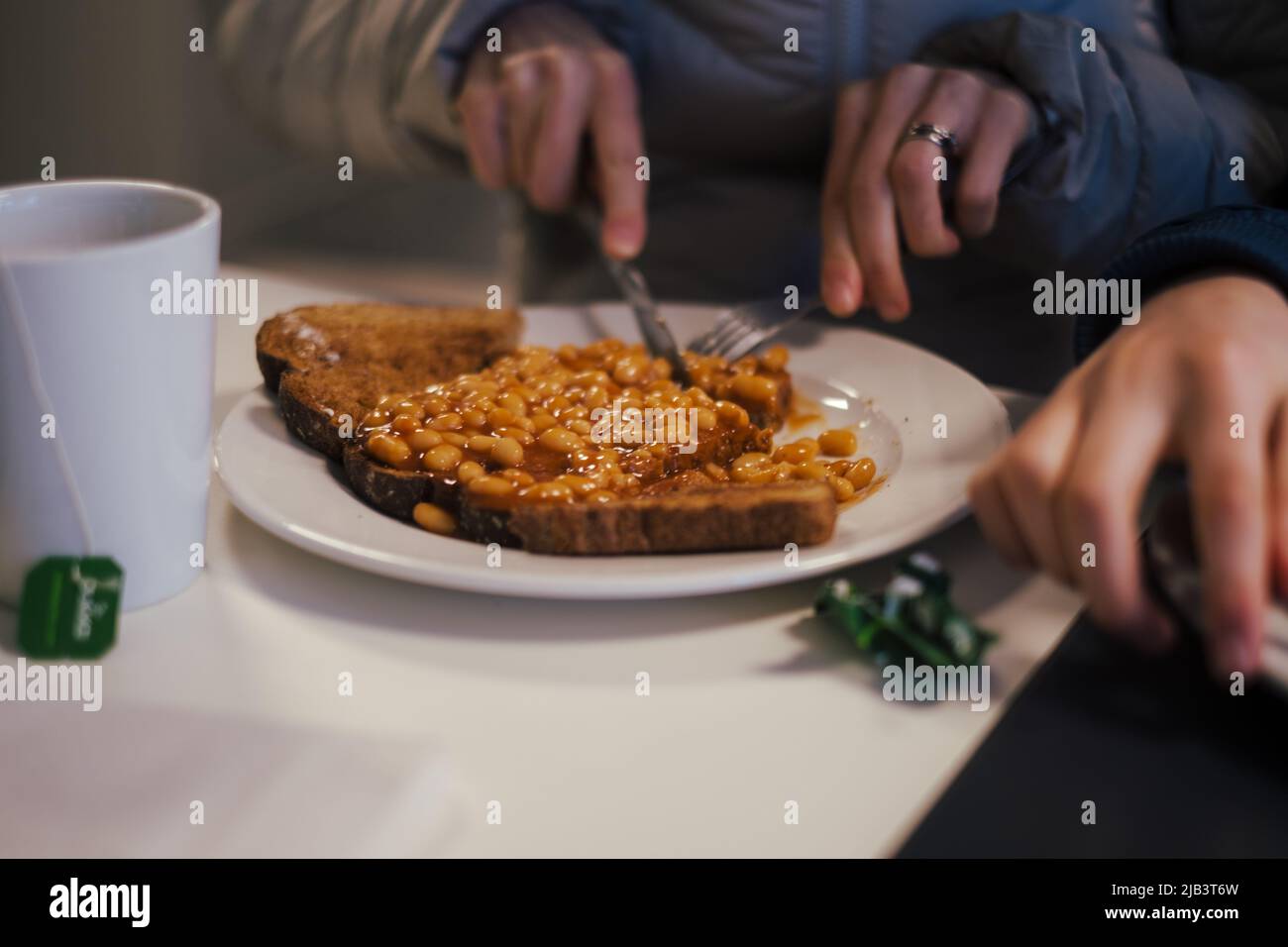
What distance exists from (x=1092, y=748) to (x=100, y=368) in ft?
2.11

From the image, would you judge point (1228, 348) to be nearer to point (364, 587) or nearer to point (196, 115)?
point (364, 587)

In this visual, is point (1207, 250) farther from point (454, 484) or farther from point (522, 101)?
point (522, 101)

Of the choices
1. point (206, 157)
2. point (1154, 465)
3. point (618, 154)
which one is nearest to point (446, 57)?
point (618, 154)

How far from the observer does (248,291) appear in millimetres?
1485

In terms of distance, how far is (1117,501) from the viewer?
67 cm

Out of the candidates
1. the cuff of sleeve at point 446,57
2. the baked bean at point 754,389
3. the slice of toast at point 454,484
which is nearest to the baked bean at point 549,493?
the slice of toast at point 454,484

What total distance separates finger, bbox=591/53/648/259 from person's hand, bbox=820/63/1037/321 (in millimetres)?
220

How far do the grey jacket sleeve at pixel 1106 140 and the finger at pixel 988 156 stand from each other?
66 millimetres

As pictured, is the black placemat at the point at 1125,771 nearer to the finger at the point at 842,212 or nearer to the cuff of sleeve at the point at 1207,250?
the cuff of sleeve at the point at 1207,250

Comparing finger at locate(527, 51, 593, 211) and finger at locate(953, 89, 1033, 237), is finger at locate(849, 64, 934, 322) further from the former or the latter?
finger at locate(527, 51, 593, 211)

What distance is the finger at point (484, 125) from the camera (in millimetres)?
1398

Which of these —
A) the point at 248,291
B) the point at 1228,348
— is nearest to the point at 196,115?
the point at 248,291

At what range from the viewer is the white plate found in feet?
2.52

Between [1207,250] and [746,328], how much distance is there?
18.8 inches
